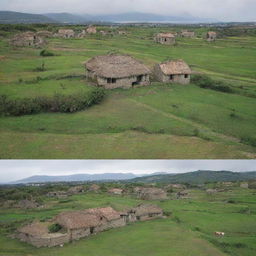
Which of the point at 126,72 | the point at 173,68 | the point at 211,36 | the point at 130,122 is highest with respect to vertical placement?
the point at 211,36

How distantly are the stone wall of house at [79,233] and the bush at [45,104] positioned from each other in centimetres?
640

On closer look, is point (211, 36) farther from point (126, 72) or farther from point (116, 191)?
point (126, 72)

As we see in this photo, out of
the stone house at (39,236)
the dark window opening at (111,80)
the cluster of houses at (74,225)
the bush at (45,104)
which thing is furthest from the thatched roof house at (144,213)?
the dark window opening at (111,80)

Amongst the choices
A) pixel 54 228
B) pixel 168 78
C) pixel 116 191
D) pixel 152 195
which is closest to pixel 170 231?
pixel 54 228

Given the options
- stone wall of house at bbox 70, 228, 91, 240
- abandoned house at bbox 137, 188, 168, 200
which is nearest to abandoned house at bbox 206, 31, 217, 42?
abandoned house at bbox 137, 188, 168, 200

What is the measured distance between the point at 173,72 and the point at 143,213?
1041 cm

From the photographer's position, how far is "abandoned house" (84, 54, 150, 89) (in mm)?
25156

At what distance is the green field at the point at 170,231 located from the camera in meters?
17.2

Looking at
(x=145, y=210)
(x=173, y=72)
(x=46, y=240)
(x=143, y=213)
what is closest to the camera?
(x=46, y=240)

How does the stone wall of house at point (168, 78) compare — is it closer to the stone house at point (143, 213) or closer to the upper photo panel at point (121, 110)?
the upper photo panel at point (121, 110)

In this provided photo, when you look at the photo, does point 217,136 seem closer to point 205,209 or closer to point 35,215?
point 205,209

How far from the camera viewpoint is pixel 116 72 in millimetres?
25359

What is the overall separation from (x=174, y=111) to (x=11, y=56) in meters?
19.5

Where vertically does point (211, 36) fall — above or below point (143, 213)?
above
